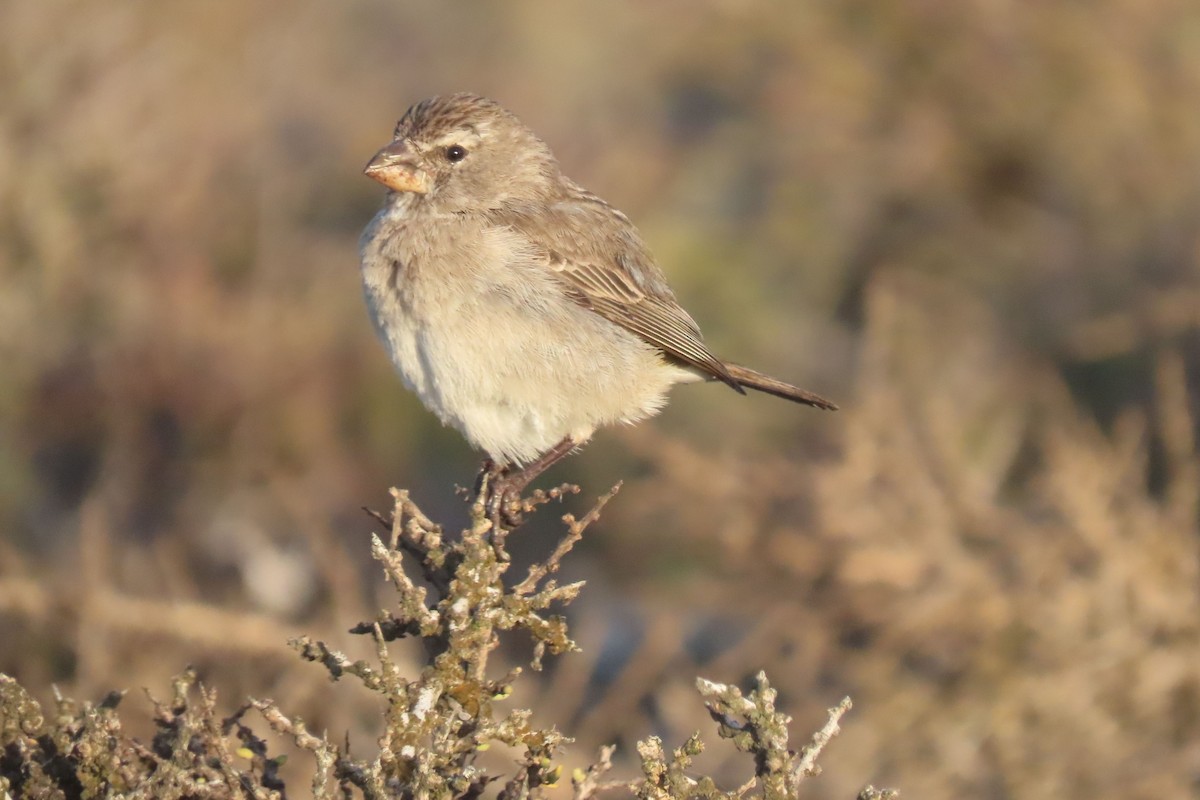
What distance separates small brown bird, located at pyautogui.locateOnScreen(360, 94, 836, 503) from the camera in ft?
15.4

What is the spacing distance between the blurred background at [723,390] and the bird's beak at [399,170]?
1658 millimetres

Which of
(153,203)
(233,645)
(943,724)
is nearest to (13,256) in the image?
(153,203)

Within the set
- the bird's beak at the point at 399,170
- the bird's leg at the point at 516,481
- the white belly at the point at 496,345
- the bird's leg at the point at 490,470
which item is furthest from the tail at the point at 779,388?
the bird's beak at the point at 399,170

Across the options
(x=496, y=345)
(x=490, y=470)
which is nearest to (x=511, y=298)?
(x=496, y=345)

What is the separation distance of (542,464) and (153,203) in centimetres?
592

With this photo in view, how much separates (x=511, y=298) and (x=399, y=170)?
0.59m

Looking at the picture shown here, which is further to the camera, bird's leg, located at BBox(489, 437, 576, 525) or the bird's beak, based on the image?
the bird's beak

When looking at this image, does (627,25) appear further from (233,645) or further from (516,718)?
(516,718)

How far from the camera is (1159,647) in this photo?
21.5ft

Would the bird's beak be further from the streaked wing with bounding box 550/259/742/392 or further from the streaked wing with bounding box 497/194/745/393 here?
the streaked wing with bounding box 550/259/742/392

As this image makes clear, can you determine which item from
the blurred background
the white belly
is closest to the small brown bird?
the white belly

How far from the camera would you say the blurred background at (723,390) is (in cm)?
654

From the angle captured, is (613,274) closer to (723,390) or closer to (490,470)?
(490,470)

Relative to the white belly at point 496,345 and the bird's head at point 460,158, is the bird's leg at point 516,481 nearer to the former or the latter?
the white belly at point 496,345
